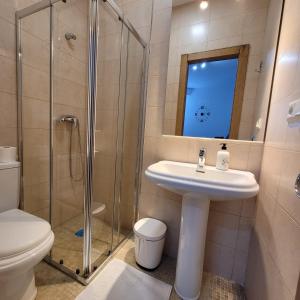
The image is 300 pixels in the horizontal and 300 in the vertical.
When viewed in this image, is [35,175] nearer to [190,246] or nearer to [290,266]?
[190,246]

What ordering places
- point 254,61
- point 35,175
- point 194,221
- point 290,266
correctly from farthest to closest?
point 35,175
point 254,61
point 194,221
point 290,266

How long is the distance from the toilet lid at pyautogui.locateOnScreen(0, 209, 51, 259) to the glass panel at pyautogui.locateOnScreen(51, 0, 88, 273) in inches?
12.6

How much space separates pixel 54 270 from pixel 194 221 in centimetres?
106

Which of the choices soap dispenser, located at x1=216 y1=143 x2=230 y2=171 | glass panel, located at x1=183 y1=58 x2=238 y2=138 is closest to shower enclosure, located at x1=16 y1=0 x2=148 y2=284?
glass panel, located at x1=183 y1=58 x2=238 y2=138

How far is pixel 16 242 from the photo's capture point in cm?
83

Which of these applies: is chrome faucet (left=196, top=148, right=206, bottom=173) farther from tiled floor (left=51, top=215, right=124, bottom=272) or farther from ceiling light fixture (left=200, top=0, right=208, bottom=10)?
ceiling light fixture (left=200, top=0, right=208, bottom=10)

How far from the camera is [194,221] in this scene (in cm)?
105

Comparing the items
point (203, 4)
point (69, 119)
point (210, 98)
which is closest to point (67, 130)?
point (69, 119)

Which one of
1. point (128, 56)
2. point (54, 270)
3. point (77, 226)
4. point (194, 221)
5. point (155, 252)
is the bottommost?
→ point (54, 270)

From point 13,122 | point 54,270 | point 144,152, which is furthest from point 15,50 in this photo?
point 54,270

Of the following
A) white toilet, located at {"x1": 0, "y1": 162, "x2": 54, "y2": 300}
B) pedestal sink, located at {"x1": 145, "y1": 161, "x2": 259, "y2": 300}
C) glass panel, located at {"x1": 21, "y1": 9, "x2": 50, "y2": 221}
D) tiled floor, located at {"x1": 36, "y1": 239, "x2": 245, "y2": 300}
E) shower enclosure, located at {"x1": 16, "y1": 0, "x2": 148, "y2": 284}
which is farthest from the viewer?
glass panel, located at {"x1": 21, "y1": 9, "x2": 50, "y2": 221}

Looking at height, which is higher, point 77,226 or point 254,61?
point 254,61

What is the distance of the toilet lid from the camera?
806 mm

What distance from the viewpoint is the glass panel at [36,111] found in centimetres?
129
